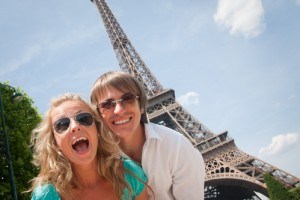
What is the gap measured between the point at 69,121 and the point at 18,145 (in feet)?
26.9

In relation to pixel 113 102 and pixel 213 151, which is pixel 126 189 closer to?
pixel 113 102

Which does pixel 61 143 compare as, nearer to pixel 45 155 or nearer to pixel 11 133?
pixel 45 155

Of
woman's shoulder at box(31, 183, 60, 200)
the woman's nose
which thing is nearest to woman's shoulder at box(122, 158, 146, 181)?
the woman's nose

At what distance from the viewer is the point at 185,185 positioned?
4438mm

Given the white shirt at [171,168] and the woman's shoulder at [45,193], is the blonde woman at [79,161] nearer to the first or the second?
the woman's shoulder at [45,193]

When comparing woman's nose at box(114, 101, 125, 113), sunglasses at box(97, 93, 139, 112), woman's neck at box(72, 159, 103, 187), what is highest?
sunglasses at box(97, 93, 139, 112)

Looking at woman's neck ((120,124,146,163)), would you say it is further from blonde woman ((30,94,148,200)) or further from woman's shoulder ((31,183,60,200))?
woman's shoulder ((31,183,60,200))

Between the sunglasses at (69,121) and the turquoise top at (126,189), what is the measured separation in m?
0.62

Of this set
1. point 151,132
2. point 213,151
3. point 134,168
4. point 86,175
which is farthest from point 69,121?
point 213,151

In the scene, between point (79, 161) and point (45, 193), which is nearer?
point (45, 193)

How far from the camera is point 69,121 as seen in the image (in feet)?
13.1

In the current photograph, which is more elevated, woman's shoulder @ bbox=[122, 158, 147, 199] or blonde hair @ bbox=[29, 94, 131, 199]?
blonde hair @ bbox=[29, 94, 131, 199]

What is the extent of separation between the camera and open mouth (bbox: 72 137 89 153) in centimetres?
382

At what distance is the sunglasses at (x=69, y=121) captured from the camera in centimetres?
397
